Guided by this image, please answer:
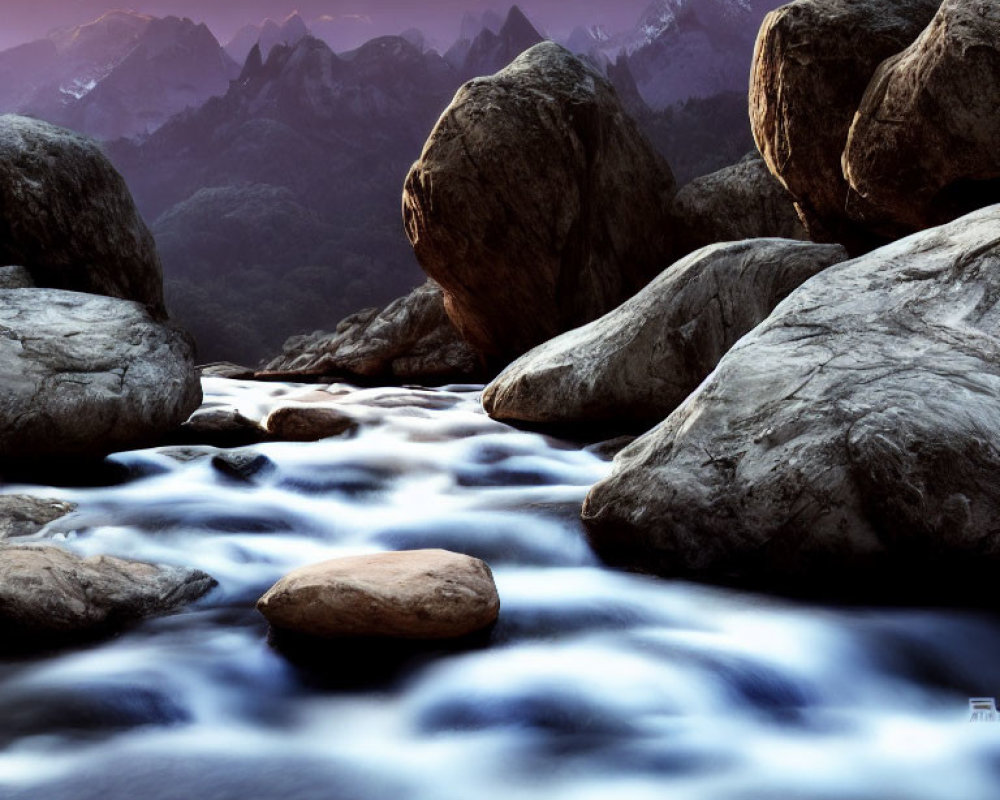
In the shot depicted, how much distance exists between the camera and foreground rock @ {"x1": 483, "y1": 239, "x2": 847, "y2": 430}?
6602 millimetres

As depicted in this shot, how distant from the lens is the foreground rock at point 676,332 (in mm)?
6602

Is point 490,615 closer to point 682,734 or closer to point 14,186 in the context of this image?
point 682,734

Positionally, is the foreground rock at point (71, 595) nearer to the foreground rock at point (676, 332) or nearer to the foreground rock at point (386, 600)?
the foreground rock at point (386, 600)

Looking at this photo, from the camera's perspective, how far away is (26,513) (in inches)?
181

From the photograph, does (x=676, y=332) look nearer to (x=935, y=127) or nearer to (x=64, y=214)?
(x=935, y=127)

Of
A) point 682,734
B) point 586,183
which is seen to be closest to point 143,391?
point 682,734

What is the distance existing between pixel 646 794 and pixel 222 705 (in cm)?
136

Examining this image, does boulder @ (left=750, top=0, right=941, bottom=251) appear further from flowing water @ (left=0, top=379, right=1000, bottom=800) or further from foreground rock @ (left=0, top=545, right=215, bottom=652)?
foreground rock @ (left=0, top=545, right=215, bottom=652)

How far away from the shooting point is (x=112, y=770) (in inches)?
92.5

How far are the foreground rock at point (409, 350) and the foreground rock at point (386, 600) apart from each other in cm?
997
